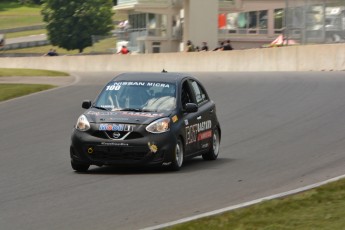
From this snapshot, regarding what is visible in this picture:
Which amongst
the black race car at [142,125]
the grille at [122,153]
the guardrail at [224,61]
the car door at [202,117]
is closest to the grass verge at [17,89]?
the guardrail at [224,61]

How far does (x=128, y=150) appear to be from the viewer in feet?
46.8

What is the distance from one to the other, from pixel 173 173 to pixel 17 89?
18446 mm

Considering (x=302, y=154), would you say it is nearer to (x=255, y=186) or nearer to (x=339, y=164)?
(x=339, y=164)

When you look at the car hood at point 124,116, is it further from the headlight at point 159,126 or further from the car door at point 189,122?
the car door at point 189,122

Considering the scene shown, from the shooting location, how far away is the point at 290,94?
91.6ft

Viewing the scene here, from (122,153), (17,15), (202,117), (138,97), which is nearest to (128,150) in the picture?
(122,153)

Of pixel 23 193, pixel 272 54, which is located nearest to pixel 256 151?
pixel 23 193

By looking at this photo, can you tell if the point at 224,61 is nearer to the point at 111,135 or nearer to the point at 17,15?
the point at 111,135

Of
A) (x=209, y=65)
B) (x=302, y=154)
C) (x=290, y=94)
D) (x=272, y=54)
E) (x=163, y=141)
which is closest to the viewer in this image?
(x=163, y=141)

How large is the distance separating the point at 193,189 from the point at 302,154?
15.3ft

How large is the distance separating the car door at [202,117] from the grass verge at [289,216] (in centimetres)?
529

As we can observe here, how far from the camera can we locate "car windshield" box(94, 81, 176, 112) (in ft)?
49.2

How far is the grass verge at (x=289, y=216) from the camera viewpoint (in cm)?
884

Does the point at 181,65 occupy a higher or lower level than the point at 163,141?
lower
